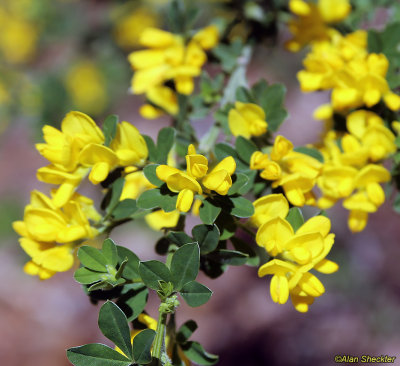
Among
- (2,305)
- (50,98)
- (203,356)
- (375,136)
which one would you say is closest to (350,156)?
(375,136)

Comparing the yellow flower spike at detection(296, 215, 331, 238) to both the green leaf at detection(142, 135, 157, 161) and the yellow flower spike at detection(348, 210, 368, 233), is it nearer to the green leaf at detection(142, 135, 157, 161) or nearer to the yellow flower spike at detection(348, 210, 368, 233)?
the yellow flower spike at detection(348, 210, 368, 233)

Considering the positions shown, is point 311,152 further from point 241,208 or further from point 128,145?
point 128,145

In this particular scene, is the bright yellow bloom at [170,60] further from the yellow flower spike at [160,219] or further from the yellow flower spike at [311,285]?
the yellow flower spike at [311,285]

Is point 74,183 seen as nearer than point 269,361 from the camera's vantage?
Yes

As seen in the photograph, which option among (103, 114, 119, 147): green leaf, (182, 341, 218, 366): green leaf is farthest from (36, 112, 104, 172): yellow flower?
(182, 341, 218, 366): green leaf

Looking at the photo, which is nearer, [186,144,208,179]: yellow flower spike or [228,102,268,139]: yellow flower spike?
[186,144,208,179]: yellow flower spike

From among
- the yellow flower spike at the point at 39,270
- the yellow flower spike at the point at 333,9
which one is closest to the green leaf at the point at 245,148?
the yellow flower spike at the point at 39,270

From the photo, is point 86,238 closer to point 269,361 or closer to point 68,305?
point 269,361
